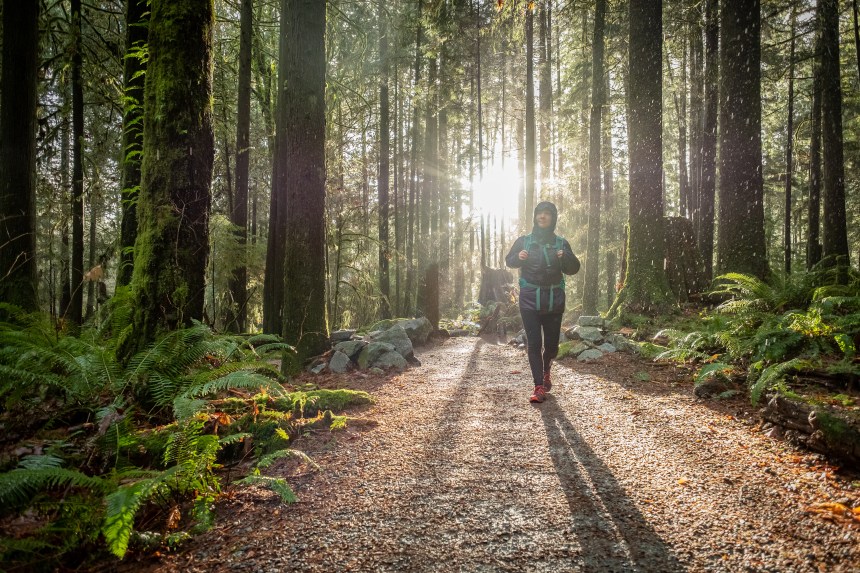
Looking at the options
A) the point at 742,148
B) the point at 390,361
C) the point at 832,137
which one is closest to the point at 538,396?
the point at 390,361

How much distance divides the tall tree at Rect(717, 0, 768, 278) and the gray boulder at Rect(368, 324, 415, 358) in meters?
6.16

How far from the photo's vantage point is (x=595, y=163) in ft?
45.3

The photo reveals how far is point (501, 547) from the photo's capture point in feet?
7.06

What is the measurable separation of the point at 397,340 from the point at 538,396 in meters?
3.96

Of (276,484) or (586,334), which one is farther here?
(586,334)

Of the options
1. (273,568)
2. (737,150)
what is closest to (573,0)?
(737,150)

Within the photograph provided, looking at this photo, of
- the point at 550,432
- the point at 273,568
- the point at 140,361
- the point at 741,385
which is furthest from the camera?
the point at 741,385

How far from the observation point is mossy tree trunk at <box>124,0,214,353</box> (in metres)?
3.88

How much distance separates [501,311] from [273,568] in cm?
1262

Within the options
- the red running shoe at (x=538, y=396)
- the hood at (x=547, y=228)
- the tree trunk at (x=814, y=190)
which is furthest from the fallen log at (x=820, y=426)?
the tree trunk at (x=814, y=190)

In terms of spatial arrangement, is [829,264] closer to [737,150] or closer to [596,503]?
[737,150]

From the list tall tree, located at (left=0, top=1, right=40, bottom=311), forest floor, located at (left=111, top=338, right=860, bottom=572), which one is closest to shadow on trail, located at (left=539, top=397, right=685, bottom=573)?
forest floor, located at (left=111, top=338, right=860, bottom=572)

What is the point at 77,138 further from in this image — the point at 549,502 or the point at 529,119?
the point at 529,119

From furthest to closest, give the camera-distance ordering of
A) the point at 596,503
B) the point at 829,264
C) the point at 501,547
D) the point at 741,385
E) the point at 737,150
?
the point at 829,264 < the point at 737,150 < the point at 741,385 < the point at 596,503 < the point at 501,547
